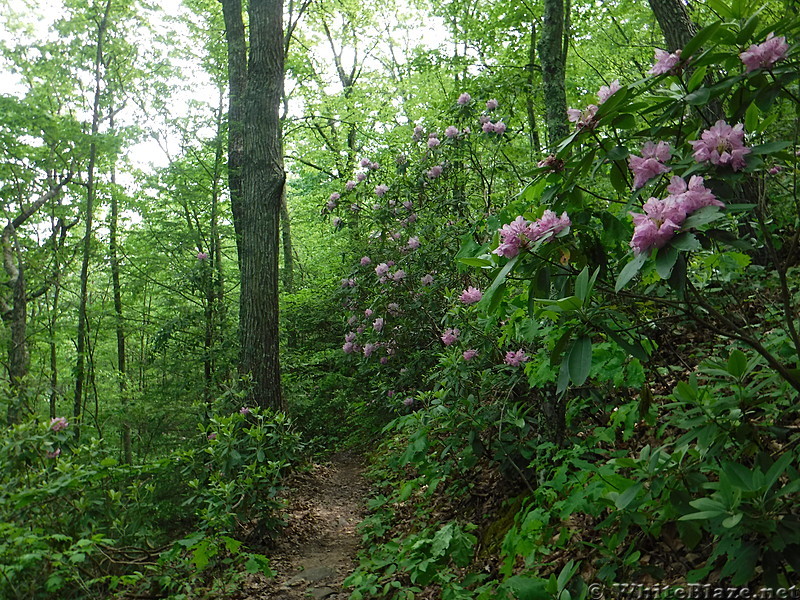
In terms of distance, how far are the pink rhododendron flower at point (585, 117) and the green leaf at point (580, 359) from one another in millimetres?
712

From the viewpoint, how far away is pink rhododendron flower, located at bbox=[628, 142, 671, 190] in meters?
1.61

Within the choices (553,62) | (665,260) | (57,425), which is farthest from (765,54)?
(57,425)

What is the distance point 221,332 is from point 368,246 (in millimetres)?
2293

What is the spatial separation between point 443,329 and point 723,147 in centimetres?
469

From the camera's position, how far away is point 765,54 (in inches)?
59.6

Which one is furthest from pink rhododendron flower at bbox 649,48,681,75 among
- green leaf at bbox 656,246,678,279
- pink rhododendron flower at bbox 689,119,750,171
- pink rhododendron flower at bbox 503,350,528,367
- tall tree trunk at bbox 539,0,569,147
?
tall tree trunk at bbox 539,0,569,147

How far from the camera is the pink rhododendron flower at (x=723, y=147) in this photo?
1.44 meters

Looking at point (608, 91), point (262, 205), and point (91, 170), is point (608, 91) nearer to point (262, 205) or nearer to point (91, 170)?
point (262, 205)

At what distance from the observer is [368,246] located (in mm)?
7664

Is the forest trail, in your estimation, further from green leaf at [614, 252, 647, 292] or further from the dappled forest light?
green leaf at [614, 252, 647, 292]

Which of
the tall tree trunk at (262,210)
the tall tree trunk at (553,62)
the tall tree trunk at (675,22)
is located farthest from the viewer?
the tall tree trunk at (262,210)

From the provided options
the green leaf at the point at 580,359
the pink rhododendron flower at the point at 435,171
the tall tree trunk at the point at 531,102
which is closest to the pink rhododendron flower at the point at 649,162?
the green leaf at the point at 580,359

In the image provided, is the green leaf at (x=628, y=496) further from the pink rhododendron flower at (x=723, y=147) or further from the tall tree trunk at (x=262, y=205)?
the tall tree trunk at (x=262, y=205)

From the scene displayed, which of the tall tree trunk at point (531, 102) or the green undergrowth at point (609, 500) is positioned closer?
the green undergrowth at point (609, 500)
